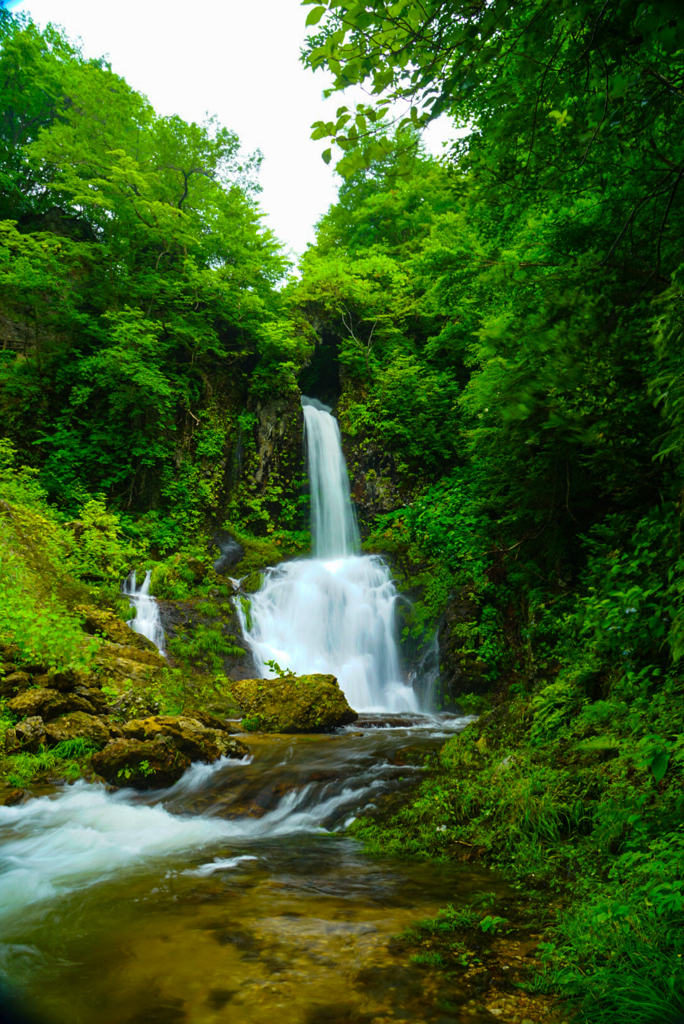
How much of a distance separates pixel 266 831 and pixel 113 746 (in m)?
2.19

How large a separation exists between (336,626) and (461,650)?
169 inches

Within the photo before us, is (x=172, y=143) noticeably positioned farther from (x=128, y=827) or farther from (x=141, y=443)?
(x=128, y=827)

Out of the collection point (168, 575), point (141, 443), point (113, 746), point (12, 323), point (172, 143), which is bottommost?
point (113, 746)

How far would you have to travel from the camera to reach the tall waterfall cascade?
39.4 feet

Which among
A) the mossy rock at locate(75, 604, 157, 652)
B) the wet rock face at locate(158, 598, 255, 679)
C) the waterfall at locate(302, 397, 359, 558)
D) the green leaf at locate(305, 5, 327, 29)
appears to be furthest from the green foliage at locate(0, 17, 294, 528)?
the green leaf at locate(305, 5, 327, 29)

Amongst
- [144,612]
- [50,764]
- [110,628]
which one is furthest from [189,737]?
[144,612]

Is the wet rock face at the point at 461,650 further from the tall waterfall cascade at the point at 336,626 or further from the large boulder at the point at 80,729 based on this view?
the large boulder at the point at 80,729

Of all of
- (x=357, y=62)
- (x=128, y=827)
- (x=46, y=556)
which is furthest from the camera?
(x=46, y=556)

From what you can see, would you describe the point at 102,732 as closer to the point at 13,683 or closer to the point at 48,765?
the point at 48,765

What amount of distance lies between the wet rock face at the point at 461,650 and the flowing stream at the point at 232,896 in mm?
2251

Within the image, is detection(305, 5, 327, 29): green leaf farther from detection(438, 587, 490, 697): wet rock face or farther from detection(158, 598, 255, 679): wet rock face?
detection(158, 598, 255, 679): wet rock face

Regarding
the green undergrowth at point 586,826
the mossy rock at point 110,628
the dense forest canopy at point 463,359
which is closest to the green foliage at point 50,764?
the mossy rock at point 110,628

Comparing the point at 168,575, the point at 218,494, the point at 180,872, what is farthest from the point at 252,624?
the point at 180,872

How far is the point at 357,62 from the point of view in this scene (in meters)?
2.19
